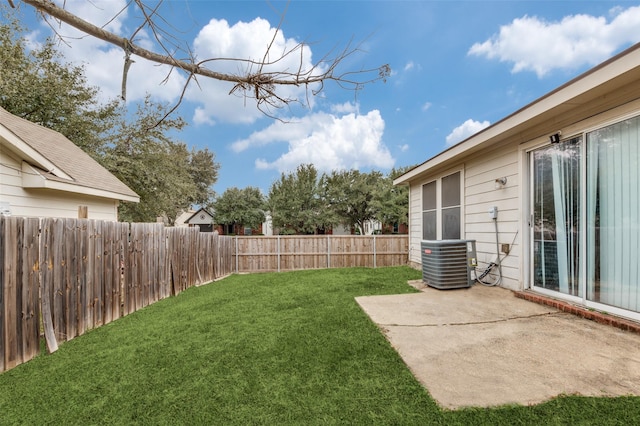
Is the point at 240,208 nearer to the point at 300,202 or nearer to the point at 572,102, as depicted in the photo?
the point at 300,202

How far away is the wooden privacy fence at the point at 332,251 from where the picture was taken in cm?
989

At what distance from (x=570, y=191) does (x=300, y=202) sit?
21.0 m

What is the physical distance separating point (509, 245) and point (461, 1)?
3955 millimetres

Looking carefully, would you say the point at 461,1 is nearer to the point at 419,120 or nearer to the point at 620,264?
the point at 620,264

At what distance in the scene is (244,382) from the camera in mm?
2205

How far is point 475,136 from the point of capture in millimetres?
4980

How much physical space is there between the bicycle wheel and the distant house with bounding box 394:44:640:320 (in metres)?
0.16

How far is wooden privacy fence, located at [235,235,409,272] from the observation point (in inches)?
389

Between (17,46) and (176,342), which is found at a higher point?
(17,46)

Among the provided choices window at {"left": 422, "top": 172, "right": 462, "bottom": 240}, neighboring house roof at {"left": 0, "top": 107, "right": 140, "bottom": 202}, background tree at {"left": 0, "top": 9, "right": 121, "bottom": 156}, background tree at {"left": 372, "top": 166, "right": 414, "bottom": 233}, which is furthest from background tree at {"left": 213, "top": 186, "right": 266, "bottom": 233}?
window at {"left": 422, "top": 172, "right": 462, "bottom": 240}

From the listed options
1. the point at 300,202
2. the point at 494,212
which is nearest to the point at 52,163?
the point at 494,212

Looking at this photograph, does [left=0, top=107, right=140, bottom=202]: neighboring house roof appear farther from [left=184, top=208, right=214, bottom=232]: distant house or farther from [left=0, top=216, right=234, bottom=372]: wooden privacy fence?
[left=184, top=208, right=214, bottom=232]: distant house

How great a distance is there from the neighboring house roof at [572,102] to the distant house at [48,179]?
752 centimetres

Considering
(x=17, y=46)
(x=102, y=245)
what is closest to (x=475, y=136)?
(x=102, y=245)
